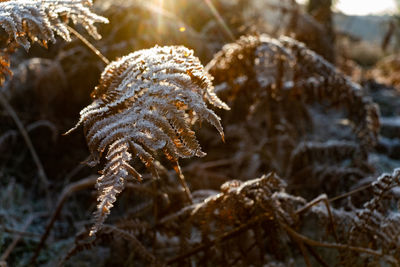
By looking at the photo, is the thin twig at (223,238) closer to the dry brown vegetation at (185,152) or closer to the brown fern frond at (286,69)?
the dry brown vegetation at (185,152)

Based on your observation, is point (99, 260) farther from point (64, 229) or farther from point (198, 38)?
point (198, 38)

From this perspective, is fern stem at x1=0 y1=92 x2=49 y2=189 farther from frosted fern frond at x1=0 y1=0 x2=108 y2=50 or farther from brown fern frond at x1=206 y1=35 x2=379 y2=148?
frosted fern frond at x1=0 y1=0 x2=108 y2=50

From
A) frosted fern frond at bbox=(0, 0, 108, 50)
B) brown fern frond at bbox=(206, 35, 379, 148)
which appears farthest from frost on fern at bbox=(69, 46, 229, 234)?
brown fern frond at bbox=(206, 35, 379, 148)

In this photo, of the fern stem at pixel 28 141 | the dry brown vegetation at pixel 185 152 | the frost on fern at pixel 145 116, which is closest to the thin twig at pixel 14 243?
the dry brown vegetation at pixel 185 152

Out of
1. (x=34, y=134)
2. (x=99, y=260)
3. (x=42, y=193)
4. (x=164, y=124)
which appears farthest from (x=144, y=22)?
(x=164, y=124)

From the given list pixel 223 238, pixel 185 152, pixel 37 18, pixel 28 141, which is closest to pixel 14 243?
pixel 28 141

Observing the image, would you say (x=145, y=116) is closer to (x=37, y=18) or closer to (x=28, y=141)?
(x=37, y=18)
